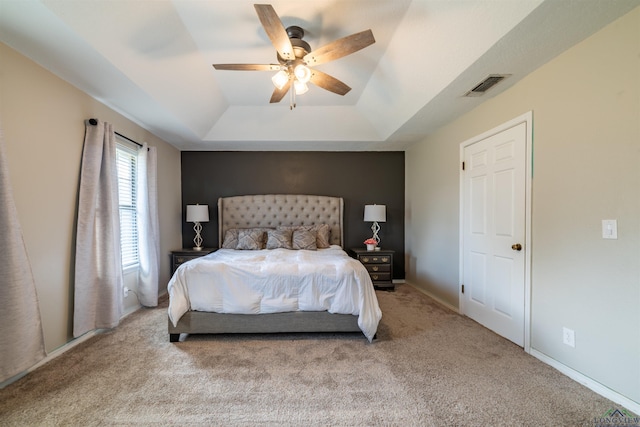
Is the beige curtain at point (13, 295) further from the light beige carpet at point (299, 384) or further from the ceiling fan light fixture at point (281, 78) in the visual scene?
the ceiling fan light fixture at point (281, 78)

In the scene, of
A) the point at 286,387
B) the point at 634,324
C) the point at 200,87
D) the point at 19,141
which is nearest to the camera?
the point at 634,324

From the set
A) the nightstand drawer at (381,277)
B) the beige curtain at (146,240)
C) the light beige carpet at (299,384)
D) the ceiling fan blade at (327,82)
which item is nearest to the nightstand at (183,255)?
the beige curtain at (146,240)

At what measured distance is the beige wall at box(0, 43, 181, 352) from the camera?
195 centimetres

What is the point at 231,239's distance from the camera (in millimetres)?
4277

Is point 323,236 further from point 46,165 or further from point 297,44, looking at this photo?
point 46,165

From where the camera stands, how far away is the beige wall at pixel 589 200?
1627mm

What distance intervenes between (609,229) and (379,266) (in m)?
2.79

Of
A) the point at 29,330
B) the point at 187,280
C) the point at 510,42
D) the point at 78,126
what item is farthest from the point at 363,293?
the point at 78,126

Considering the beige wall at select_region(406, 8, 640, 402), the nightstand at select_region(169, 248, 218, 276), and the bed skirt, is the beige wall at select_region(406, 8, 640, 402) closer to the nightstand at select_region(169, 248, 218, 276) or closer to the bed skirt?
the bed skirt

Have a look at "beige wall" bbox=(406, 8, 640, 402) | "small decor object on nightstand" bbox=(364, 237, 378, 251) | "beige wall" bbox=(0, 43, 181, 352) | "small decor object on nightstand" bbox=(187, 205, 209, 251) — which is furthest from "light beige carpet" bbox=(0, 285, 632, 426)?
"small decor object on nightstand" bbox=(187, 205, 209, 251)

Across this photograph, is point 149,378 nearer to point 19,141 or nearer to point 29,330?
point 29,330

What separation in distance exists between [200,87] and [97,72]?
1042 millimetres

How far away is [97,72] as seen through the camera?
222cm

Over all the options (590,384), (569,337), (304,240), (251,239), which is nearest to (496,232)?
(569,337)
